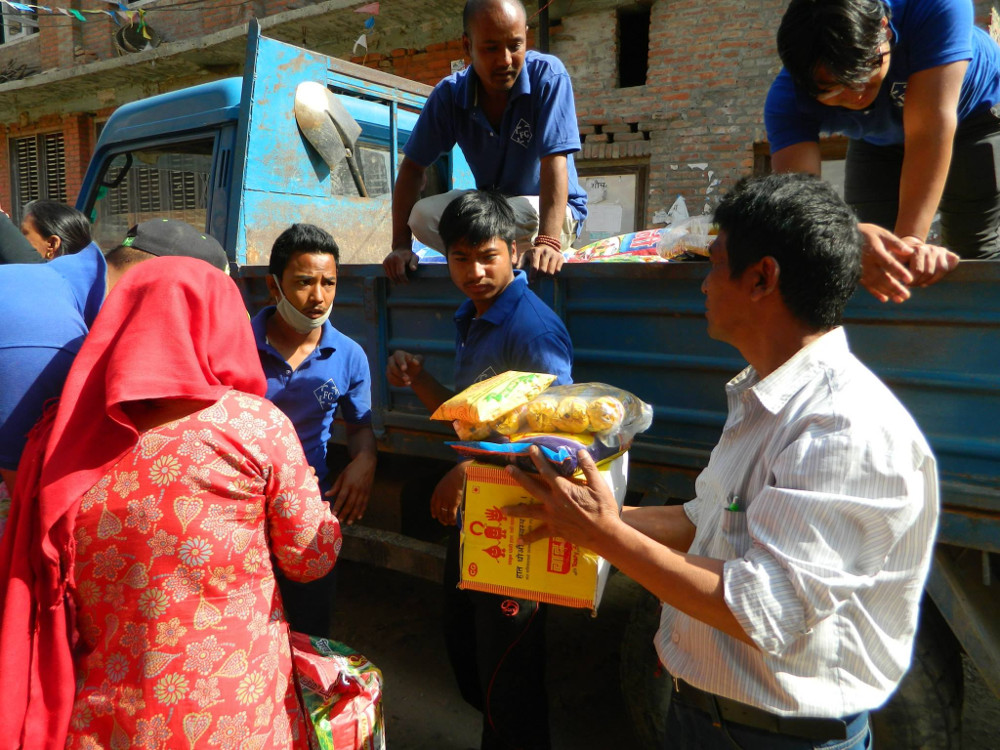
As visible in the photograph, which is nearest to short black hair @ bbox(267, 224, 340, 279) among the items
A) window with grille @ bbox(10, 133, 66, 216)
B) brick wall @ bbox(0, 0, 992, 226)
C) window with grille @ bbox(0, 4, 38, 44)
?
brick wall @ bbox(0, 0, 992, 226)

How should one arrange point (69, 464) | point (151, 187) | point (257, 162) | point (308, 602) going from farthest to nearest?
point (151, 187)
point (257, 162)
point (308, 602)
point (69, 464)

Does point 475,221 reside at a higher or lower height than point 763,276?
higher

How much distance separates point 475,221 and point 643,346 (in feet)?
1.98

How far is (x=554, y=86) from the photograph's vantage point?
2.69 m

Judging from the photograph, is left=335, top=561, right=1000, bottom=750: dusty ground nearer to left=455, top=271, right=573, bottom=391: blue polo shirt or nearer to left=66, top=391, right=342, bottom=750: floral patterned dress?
left=455, top=271, right=573, bottom=391: blue polo shirt

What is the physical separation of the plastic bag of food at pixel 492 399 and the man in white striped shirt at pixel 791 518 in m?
0.22

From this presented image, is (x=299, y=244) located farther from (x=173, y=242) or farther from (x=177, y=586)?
(x=177, y=586)

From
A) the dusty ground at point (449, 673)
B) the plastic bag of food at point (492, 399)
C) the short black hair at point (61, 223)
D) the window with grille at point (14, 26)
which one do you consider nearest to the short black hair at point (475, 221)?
the plastic bag of food at point (492, 399)

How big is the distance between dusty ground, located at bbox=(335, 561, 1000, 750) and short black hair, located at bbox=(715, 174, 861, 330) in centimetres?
190

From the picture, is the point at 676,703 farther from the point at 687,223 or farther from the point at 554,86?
the point at 554,86

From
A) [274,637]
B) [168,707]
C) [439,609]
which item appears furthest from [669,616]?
[439,609]

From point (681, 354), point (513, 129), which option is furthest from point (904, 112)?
point (513, 129)

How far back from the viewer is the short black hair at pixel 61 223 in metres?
3.56

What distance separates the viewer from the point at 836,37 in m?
1.73
